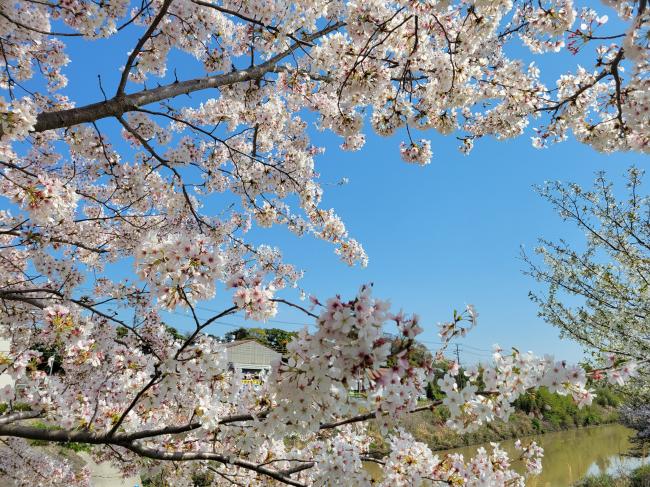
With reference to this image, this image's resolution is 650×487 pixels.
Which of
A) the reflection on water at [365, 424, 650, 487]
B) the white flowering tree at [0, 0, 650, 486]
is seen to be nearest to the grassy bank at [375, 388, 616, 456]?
the reflection on water at [365, 424, 650, 487]

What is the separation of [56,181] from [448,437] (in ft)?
71.5

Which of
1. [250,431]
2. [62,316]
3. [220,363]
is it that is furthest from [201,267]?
[62,316]

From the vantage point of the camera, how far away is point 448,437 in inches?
805

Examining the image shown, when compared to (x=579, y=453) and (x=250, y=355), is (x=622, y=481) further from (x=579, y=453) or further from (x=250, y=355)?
(x=250, y=355)

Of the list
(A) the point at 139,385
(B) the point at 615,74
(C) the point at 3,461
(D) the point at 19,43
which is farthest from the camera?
(C) the point at 3,461

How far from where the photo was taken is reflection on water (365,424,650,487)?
13.8m

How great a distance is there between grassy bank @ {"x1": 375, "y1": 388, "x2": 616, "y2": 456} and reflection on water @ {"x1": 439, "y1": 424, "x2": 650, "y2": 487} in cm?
57

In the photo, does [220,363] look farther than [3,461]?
No

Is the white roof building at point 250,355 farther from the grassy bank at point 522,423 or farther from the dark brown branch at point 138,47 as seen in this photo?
the dark brown branch at point 138,47

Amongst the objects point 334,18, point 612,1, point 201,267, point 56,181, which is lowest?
point 201,267

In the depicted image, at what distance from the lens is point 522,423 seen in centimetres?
2616

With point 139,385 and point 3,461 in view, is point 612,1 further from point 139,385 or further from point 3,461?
point 3,461

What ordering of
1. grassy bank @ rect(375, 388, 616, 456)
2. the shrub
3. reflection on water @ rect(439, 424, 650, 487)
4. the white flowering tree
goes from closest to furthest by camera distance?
the white flowering tree
the shrub
reflection on water @ rect(439, 424, 650, 487)
grassy bank @ rect(375, 388, 616, 456)

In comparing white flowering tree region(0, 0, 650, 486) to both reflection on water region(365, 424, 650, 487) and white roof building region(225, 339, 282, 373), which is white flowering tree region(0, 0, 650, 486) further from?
white roof building region(225, 339, 282, 373)
